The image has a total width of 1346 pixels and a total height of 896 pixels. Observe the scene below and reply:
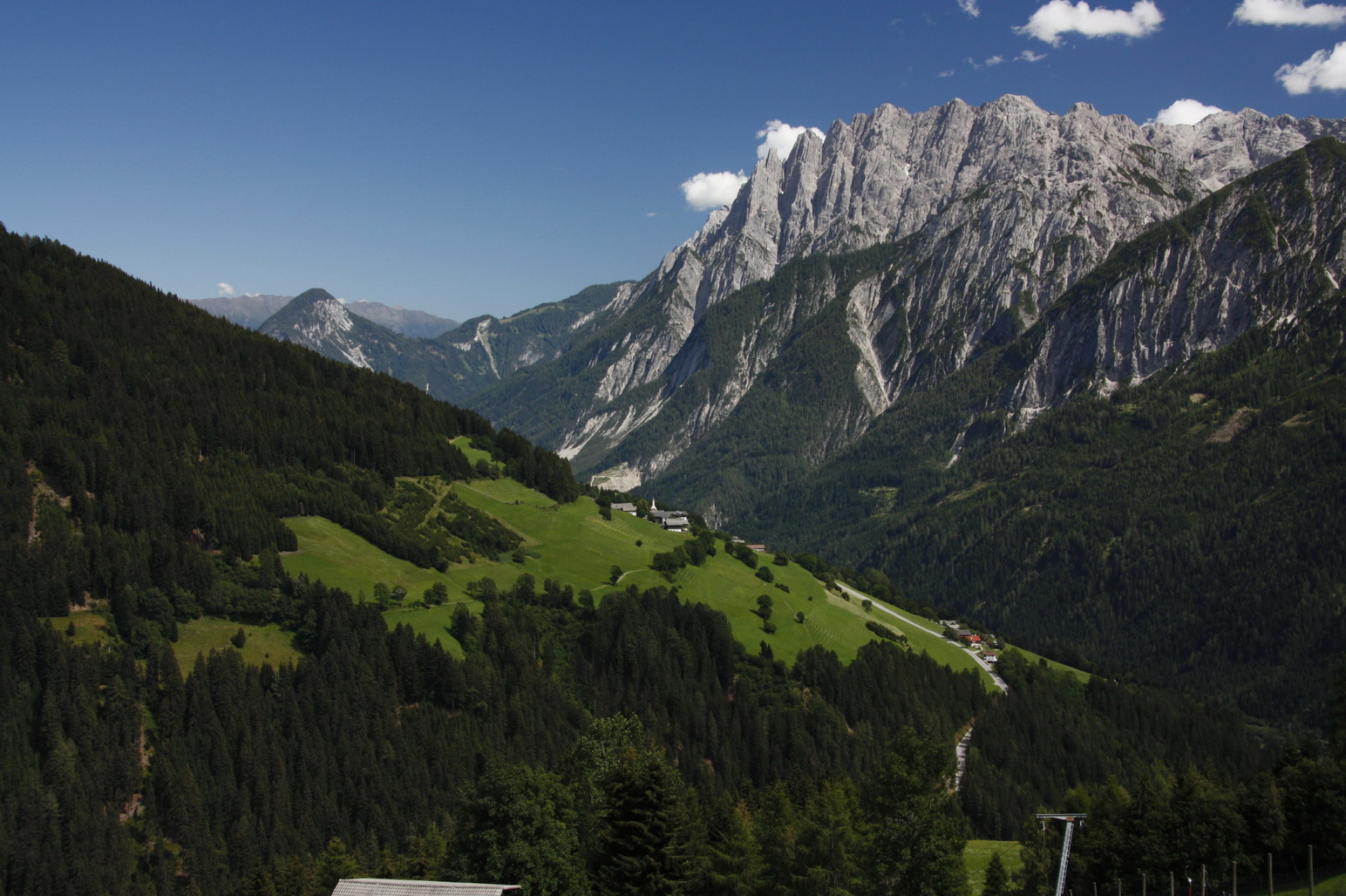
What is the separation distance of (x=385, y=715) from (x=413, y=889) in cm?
7308

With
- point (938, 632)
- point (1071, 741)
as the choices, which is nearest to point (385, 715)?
point (1071, 741)

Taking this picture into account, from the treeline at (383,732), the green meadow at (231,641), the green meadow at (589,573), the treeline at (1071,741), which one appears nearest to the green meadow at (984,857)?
the treeline at (383,732)

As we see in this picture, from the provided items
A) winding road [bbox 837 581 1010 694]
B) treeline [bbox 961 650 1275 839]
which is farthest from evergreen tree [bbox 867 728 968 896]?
winding road [bbox 837 581 1010 694]

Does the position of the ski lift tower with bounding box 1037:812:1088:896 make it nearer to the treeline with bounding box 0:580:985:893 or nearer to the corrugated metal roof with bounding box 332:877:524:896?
the treeline with bounding box 0:580:985:893

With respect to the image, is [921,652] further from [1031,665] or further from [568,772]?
[568,772]

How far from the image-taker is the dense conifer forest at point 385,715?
5572 centimetres

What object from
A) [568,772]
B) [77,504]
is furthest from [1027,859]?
[77,504]

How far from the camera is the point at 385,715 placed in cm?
11531

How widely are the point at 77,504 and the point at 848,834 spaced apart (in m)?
115

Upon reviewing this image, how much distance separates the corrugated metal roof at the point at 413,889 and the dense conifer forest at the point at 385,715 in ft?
23.9

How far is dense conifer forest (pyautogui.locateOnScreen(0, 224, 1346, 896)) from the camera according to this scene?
5572 cm

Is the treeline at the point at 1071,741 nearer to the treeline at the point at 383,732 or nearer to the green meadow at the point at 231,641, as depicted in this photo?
the treeline at the point at 383,732

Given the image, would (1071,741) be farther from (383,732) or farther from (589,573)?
(383,732)

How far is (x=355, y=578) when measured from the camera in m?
133
